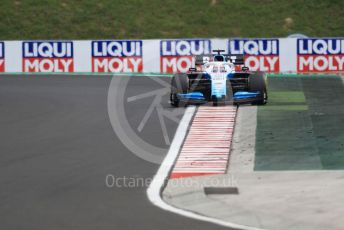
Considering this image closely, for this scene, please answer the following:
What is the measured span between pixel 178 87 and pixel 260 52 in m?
12.5

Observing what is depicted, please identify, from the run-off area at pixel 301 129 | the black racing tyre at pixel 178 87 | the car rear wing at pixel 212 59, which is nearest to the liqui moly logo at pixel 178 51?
the run-off area at pixel 301 129

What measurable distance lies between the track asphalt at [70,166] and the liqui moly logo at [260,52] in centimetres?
789

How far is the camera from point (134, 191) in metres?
14.2

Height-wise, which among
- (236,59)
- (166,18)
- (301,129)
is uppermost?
(166,18)

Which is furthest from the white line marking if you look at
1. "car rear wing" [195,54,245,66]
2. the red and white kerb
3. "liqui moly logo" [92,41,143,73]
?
"liqui moly logo" [92,41,143,73]

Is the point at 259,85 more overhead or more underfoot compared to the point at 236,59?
more underfoot

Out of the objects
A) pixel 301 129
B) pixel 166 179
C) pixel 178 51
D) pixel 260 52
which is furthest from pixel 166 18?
pixel 166 179

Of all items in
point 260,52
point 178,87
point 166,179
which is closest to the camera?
point 166,179

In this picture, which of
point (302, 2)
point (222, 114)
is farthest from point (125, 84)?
point (302, 2)

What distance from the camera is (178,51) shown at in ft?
119

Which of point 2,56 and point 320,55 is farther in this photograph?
point 2,56

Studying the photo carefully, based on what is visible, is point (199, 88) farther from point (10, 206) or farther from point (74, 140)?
point (10, 206)

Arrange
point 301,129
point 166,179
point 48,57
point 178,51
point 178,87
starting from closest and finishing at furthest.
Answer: point 166,179 < point 301,129 < point 178,87 < point 178,51 < point 48,57

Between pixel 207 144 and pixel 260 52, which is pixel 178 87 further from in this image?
pixel 260 52
